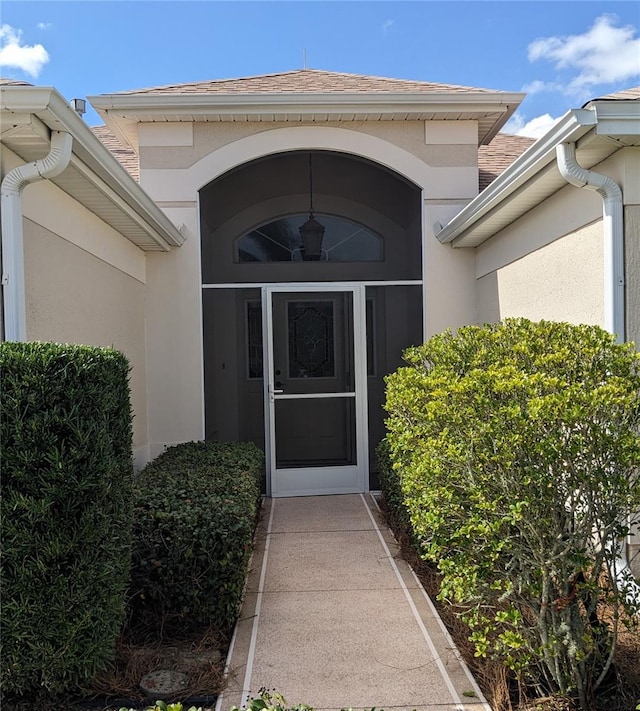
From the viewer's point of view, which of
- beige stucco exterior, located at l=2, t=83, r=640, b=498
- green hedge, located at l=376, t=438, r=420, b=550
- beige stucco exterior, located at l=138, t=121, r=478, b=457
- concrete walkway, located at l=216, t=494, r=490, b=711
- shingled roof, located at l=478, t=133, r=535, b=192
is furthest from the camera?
shingled roof, located at l=478, t=133, r=535, b=192

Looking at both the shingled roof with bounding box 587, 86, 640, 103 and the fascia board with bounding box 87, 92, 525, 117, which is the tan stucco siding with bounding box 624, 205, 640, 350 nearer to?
the shingled roof with bounding box 587, 86, 640, 103

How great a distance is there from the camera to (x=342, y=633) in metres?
3.95

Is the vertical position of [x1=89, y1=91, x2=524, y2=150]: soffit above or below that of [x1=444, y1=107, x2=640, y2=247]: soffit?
above

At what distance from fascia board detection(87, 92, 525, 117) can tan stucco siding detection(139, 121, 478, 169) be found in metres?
0.29

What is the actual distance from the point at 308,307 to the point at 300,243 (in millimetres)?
869

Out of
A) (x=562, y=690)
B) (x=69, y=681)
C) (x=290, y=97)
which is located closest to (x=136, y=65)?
(x=290, y=97)

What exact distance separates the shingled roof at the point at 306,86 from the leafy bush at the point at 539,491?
5.02 m

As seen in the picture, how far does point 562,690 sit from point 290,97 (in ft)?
20.4

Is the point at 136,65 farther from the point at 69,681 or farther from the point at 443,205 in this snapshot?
the point at 69,681

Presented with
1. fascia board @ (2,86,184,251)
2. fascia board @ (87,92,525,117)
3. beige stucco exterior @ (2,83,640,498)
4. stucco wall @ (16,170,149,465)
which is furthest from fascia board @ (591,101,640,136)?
stucco wall @ (16,170,149,465)

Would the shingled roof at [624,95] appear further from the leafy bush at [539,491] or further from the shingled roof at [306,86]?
the shingled roof at [306,86]

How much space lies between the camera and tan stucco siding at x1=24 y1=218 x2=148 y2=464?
4312 millimetres

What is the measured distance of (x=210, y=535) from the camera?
3916 mm

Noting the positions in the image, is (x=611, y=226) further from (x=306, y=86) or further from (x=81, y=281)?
(x=306, y=86)
